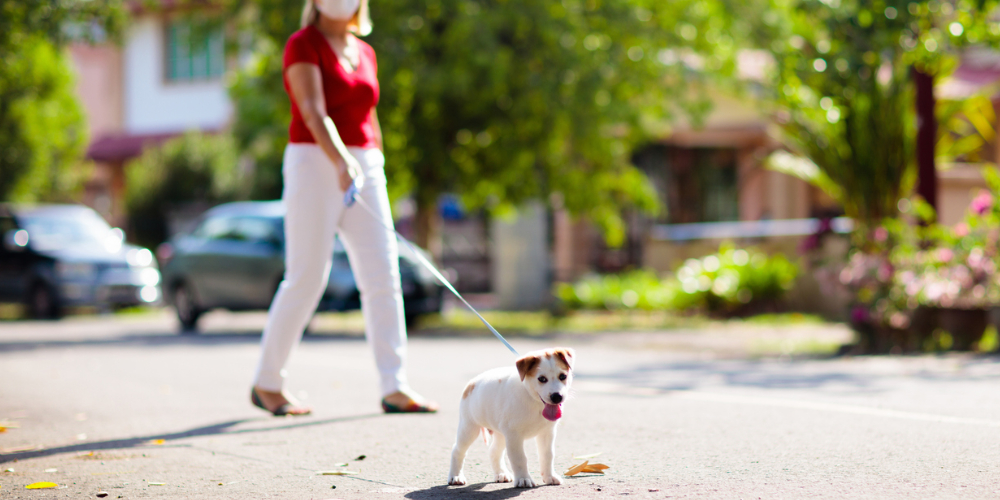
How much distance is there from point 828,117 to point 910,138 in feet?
2.36

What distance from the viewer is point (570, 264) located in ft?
63.8

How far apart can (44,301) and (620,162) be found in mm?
8453

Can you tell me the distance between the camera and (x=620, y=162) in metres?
15.4

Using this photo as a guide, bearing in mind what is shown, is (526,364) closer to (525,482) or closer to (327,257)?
(525,482)

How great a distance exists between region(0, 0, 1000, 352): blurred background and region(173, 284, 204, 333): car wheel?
26mm

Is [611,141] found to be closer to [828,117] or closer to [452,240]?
[828,117]

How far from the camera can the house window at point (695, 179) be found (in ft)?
68.1

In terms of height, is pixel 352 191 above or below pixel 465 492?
above

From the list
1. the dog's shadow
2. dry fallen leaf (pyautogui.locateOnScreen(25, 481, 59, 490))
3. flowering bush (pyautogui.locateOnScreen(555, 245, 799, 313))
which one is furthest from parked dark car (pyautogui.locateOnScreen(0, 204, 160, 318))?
the dog's shadow

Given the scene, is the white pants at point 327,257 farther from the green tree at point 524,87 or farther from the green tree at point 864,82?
the green tree at point 524,87

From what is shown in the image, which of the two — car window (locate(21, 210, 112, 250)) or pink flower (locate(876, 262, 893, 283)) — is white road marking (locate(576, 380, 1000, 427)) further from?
car window (locate(21, 210, 112, 250))

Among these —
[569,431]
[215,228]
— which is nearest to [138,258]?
[215,228]

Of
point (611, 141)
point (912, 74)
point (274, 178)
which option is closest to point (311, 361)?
point (912, 74)

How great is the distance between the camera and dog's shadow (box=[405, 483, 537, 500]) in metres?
3.64
